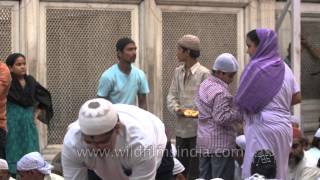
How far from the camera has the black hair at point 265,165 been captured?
471cm

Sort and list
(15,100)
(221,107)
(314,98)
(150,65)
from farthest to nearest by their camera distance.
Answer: (314,98) < (150,65) < (15,100) < (221,107)

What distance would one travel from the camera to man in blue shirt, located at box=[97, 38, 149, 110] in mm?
6762

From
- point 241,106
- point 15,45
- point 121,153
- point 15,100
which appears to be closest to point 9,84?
point 15,100

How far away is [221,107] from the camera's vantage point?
6.14 m

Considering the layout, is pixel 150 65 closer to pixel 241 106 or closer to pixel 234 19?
pixel 234 19

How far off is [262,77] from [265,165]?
97cm

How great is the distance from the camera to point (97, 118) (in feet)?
11.6

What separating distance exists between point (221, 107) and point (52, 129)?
2.54 meters

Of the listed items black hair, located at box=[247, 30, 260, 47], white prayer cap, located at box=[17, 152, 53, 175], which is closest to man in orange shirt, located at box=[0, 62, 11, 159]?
white prayer cap, located at box=[17, 152, 53, 175]

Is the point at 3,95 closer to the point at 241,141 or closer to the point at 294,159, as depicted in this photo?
the point at 241,141

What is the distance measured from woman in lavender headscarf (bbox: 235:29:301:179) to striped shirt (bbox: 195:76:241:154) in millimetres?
484

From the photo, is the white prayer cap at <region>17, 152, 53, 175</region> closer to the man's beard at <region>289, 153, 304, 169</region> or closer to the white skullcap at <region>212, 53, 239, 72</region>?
the white skullcap at <region>212, 53, 239, 72</region>

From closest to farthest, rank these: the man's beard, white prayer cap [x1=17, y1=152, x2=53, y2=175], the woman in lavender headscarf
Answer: the woman in lavender headscarf → white prayer cap [x1=17, y1=152, x2=53, y2=175] → the man's beard

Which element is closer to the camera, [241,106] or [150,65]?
[241,106]
